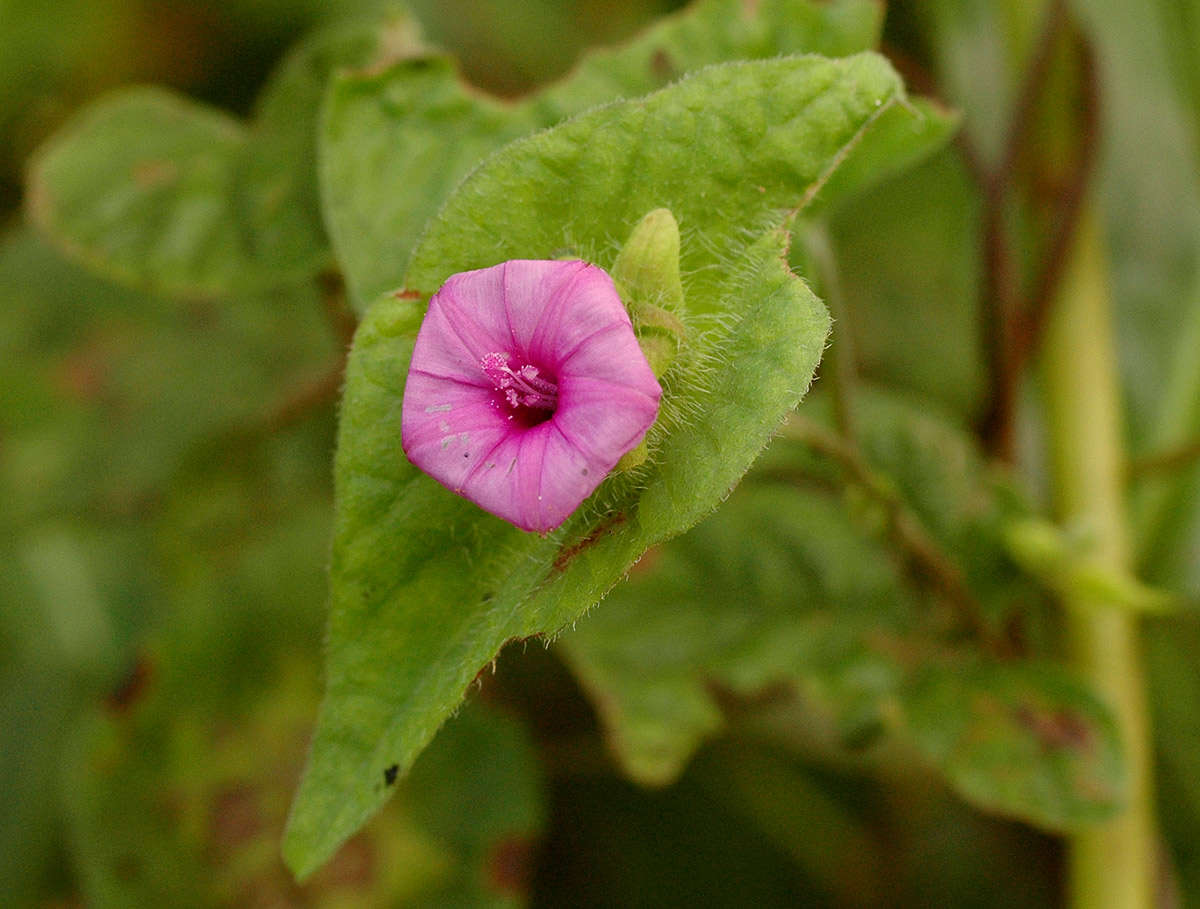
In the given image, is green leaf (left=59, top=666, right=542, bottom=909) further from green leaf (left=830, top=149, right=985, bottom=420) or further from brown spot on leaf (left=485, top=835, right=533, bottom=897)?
green leaf (left=830, top=149, right=985, bottom=420)

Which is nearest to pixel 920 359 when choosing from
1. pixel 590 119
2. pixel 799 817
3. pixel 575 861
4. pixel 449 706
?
pixel 799 817

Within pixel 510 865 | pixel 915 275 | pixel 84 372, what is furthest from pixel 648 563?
pixel 84 372

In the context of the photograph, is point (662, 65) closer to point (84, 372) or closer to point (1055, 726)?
point (1055, 726)

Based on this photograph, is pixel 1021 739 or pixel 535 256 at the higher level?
pixel 535 256

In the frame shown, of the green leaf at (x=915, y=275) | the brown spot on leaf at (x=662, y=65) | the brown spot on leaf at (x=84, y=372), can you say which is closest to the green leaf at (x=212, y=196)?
the brown spot on leaf at (x=662, y=65)

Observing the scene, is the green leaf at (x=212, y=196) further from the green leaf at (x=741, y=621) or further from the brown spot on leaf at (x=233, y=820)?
the brown spot on leaf at (x=233, y=820)

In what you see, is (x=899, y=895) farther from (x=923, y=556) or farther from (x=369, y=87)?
(x=369, y=87)

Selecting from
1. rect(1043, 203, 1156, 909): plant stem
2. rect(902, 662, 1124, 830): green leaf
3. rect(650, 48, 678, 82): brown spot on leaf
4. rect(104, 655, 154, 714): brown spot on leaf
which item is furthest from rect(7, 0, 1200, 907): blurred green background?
rect(650, 48, 678, 82): brown spot on leaf
